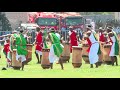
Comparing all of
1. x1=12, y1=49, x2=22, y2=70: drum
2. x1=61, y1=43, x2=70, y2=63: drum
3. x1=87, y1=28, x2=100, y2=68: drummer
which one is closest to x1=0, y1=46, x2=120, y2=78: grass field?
x1=12, y1=49, x2=22, y2=70: drum

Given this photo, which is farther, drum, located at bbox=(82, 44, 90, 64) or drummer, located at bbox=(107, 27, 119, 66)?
drum, located at bbox=(82, 44, 90, 64)

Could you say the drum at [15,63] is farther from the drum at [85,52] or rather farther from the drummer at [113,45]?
the drummer at [113,45]

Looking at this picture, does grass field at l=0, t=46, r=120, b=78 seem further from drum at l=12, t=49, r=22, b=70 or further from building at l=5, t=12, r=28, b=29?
building at l=5, t=12, r=28, b=29

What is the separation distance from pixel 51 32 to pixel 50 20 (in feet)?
101

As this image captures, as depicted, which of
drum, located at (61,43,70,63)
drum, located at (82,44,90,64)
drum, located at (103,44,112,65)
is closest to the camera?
drum, located at (103,44,112,65)

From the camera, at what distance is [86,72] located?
2059cm

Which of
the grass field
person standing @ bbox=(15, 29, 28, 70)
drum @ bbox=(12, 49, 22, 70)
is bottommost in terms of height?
the grass field

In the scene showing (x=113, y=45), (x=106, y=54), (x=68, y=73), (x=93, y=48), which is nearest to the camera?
(x=68, y=73)

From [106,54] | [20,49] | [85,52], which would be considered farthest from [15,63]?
[106,54]

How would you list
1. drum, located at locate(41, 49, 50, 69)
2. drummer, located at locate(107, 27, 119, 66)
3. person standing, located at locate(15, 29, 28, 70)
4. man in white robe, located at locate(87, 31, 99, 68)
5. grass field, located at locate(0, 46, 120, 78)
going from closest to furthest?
grass field, located at locate(0, 46, 120, 78), person standing, located at locate(15, 29, 28, 70), drum, located at locate(41, 49, 50, 69), man in white robe, located at locate(87, 31, 99, 68), drummer, located at locate(107, 27, 119, 66)

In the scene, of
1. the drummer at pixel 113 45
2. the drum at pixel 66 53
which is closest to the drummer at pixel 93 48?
the drummer at pixel 113 45

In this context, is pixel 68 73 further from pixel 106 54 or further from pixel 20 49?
pixel 106 54
